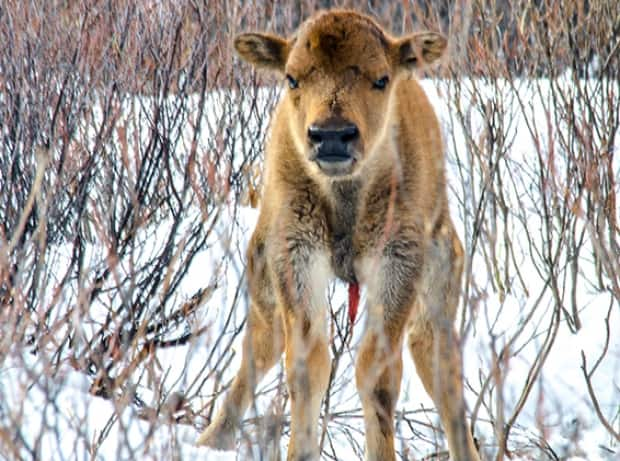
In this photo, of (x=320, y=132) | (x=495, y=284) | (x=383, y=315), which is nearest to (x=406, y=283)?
(x=383, y=315)

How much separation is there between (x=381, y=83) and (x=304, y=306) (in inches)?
45.3

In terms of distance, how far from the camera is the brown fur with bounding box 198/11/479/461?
4.88 meters

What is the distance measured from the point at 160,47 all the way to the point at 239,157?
9.60 ft

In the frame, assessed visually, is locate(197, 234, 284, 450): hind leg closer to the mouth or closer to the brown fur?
the brown fur

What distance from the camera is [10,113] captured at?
574cm

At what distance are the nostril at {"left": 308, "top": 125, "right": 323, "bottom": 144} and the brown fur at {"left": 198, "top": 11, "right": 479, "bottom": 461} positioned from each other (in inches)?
3.1

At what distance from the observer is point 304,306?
4.98 m

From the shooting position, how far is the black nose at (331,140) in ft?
15.2

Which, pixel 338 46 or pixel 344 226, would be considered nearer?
pixel 338 46

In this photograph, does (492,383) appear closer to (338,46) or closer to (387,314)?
(387,314)

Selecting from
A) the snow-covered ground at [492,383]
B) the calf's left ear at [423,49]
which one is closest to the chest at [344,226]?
the snow-covered ground at [492,383]

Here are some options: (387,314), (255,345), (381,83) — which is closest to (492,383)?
(387,314)

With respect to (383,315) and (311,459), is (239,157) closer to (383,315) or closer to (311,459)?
(383,315)

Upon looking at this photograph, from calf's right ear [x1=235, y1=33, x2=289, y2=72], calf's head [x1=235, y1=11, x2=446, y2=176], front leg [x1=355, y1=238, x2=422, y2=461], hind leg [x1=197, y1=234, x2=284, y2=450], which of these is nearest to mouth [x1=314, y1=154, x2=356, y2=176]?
calf's head [x1=235, y1=11, x2=446, y2=176]
